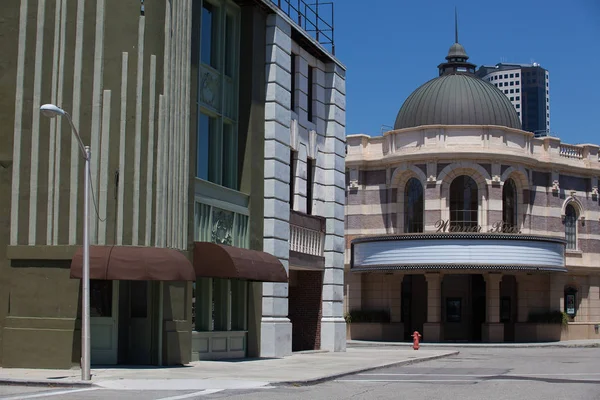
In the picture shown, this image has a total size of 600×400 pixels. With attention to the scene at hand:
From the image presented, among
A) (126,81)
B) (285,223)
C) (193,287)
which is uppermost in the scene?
(126,81)

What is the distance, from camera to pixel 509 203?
177 feet

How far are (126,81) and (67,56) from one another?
1.60 meters

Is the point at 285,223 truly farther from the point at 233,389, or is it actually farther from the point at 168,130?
the point at 233,389

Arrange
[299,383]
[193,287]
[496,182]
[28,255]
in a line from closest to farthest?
[299,383] < [28,255] < [193,287] < [496,182]

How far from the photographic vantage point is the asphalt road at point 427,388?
18656 millimetres

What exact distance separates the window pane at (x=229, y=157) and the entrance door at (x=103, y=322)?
6.43m

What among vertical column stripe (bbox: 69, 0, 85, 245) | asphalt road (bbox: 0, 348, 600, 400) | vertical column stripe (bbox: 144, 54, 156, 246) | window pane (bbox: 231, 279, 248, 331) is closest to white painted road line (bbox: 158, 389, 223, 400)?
asphalt road (bbox: 0, 348, 600, 400)

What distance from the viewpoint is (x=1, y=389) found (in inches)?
770

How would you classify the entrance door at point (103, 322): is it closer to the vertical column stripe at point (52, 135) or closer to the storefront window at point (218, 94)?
the vertical column stripe at point (52, 135)

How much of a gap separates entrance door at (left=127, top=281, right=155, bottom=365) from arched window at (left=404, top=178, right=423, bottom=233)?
30043mm

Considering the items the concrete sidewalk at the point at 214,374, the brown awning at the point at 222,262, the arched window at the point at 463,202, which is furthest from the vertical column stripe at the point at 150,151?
the arched window at the point at 463,202

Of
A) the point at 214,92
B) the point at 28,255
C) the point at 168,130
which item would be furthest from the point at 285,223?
the point at 28,255

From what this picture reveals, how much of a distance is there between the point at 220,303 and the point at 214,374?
20.7ft

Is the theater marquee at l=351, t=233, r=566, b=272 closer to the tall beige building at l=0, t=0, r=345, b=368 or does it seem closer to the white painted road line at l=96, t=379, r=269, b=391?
the tall beige building at l=0, t=0, r=345, b=368
